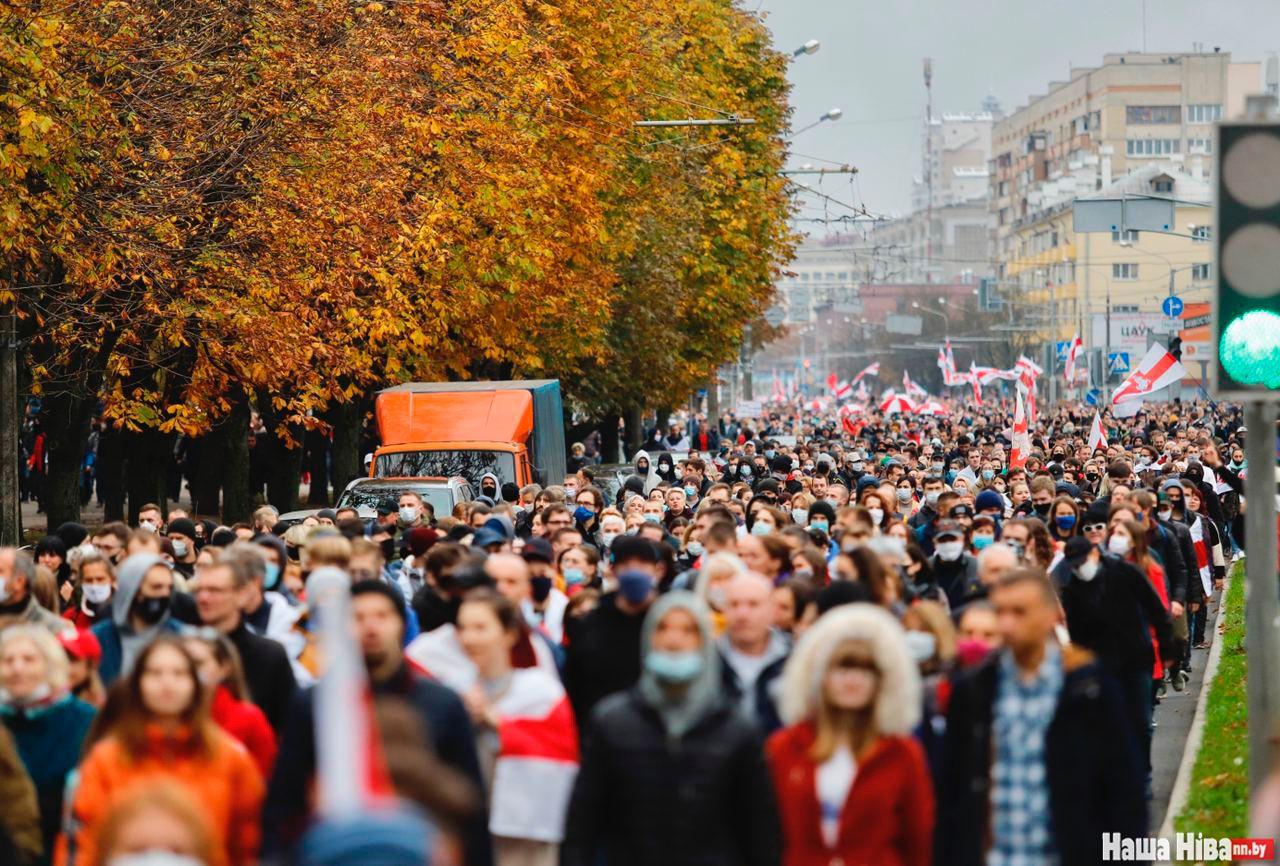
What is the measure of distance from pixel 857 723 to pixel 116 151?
56.7ft

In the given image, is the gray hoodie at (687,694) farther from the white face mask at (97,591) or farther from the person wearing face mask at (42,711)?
the white face mask at (97,591)

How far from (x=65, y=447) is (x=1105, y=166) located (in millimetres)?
132328

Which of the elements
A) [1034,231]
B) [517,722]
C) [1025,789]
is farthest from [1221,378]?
[1034,231]

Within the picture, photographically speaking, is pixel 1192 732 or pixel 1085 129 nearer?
pixel 1192 732

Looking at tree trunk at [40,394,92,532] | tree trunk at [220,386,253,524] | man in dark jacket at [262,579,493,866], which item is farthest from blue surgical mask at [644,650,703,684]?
tree trunk at [220,386,253,524]

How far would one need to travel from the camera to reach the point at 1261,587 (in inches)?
280

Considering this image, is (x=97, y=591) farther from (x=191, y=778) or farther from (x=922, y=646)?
(x=191, y=778)

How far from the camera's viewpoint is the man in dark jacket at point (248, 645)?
27.1 ft

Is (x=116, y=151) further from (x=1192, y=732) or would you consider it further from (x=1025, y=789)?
(x=1025, y=789)

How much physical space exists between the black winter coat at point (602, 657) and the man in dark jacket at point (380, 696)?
1800 millimetres

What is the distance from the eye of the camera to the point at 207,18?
24969 millimetres

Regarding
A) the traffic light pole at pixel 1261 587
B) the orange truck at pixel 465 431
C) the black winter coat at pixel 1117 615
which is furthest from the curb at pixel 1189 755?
the orange truck at pixel 465 431

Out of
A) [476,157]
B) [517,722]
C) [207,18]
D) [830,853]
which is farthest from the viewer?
[476,157]

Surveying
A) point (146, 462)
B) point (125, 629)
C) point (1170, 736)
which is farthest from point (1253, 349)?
point (146, 462)
